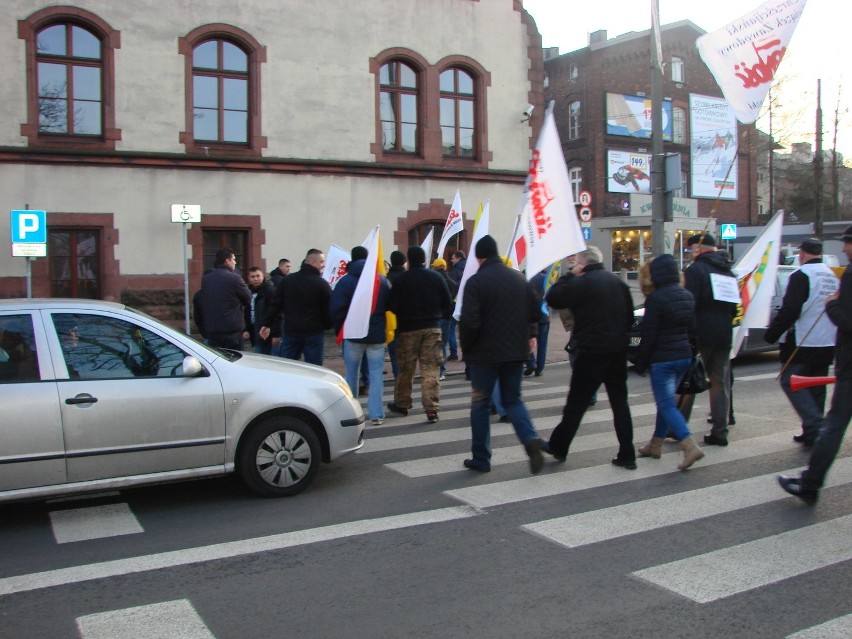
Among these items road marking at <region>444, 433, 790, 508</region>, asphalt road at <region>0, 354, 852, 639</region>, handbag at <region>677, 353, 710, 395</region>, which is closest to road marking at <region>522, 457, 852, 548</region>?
asphalt road at <region>0, 354, 852, 639</region>

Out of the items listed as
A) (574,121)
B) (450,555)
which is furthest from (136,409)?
(574,121)

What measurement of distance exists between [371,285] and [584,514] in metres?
3.91

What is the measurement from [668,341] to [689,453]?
0.90 m

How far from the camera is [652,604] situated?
3939 mm


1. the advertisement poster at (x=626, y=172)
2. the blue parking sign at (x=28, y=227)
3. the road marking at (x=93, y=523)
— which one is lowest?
the road marking at (x=93, y=523)

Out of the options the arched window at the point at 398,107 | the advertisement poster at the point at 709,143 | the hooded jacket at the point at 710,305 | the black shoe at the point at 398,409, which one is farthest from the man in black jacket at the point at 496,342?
the advertisement poster at the point at 709,143

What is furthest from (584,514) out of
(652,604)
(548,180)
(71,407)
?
(71,407)

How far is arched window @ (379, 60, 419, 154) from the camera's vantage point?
18.9 metres

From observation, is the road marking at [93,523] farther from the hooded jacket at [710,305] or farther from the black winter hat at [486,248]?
the hooded jacket at [710,305]

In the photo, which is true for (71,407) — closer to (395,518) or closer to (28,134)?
(395,518)

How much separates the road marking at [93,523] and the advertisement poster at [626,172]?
38.0 m

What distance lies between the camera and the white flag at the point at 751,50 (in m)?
8.27

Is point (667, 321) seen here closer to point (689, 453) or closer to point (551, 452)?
point (689, 453)

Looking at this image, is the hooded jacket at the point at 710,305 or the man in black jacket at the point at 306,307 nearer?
the hooded jacket at the point at 710,305
